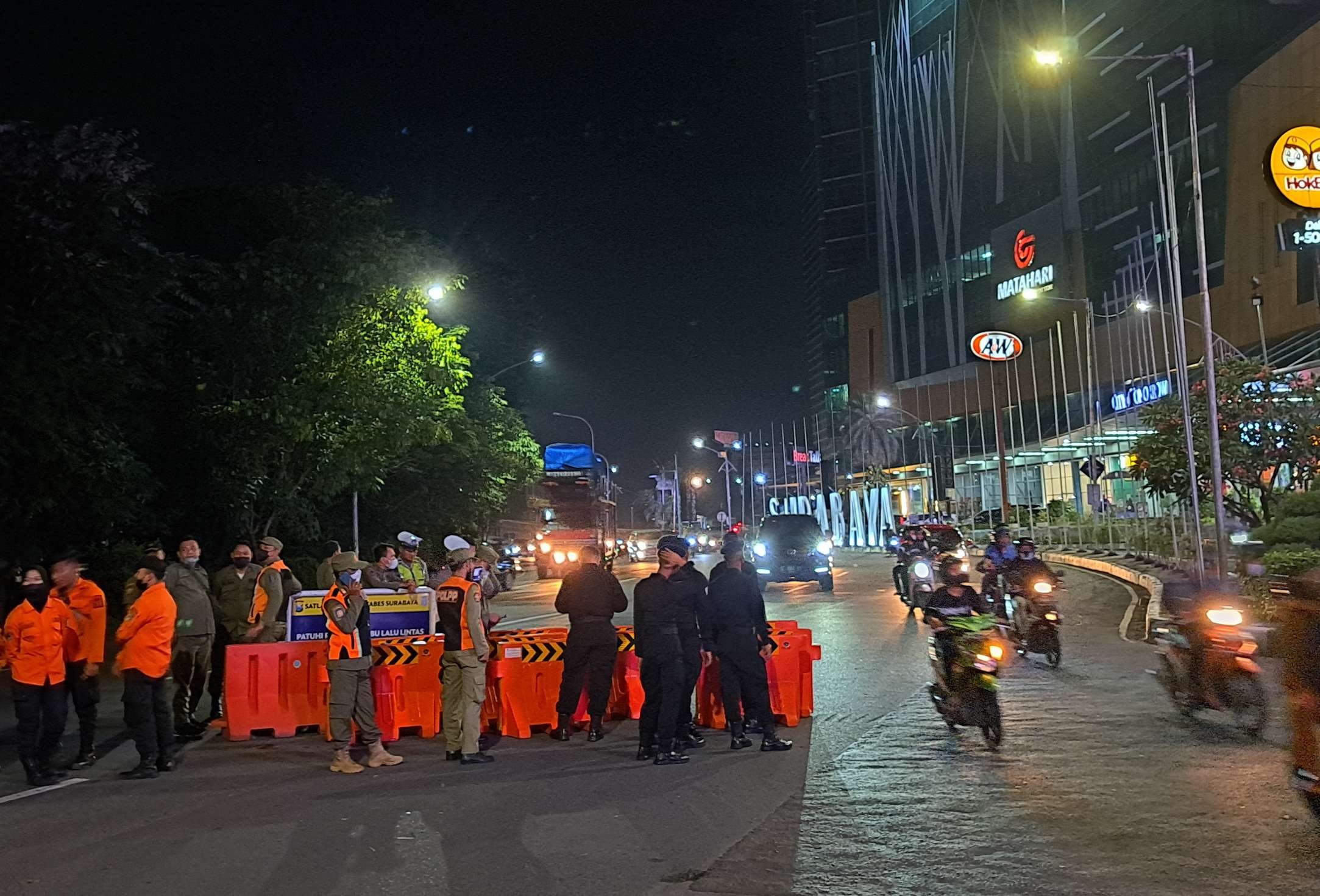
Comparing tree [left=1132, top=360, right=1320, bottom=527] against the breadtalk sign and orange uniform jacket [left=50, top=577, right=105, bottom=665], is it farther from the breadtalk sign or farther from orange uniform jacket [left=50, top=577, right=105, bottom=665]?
orange uniform jacket [left=50, top=577, right=105, bottom=665]

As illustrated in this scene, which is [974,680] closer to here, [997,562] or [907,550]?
[997,562]

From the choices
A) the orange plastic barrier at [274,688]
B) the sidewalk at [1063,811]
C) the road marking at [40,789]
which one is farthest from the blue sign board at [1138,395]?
the road marking at [40,789]

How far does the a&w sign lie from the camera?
58.9m

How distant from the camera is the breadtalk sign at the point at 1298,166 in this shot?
26.5 metres

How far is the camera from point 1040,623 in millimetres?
13273

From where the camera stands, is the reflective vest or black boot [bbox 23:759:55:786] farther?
the reflective vest

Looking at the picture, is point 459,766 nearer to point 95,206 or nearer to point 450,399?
point 95,206

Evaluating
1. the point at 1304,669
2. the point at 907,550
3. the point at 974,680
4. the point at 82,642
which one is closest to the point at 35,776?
the point at 82,642

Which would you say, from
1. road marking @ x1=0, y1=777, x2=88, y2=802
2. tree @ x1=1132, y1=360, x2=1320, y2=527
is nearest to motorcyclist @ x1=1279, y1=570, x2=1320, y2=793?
road marking @ x1=0, y1=777, x2=88, y2=802

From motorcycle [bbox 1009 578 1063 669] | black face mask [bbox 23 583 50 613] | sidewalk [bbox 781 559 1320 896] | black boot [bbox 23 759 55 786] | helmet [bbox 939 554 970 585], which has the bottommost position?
sidewalk [bbox 781 559 1320 896]

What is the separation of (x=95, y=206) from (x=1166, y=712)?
15678 millimetres

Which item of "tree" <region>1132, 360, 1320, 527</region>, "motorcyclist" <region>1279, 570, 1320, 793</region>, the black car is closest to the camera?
"motorcyclist" <region>1279, 570, 1320, 793</region>

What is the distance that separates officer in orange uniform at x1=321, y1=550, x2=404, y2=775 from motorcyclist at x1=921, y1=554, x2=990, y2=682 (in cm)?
439

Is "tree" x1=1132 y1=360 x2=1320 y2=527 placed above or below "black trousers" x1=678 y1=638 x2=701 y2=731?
above
